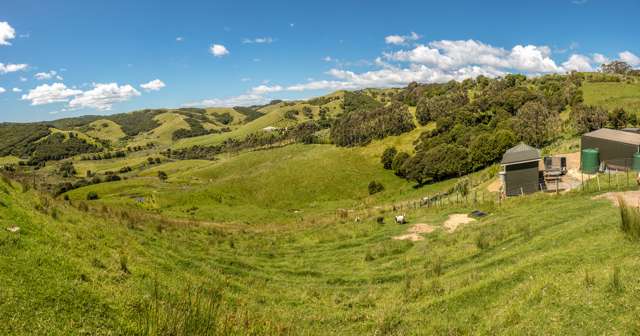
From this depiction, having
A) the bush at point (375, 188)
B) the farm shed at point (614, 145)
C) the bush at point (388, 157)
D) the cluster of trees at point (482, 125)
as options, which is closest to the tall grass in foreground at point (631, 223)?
the farm shed at point (614, 145)

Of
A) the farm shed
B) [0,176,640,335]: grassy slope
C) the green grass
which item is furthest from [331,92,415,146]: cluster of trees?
[0,176,640,335]: grassy slope

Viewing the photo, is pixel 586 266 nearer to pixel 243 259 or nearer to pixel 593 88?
pixel 243 259

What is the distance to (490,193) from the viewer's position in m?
40.6

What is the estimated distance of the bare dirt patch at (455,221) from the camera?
89.3ft

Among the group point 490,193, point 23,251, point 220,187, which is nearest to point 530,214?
point 490,193

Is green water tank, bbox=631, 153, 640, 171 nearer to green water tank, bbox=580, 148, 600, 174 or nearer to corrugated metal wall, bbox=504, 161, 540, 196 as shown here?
green water tank, bbox=580, 148, 600, 174

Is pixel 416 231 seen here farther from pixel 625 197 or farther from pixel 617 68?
pixel 617 68

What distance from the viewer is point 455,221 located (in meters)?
29.2

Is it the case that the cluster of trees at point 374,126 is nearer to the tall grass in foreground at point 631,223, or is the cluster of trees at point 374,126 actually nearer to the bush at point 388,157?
the bush at point 388,157

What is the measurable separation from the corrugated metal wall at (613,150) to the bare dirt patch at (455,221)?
20558 millimetres

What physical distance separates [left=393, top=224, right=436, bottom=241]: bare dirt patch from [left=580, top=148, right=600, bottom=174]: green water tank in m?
23.3

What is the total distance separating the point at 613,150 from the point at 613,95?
75.5 metres

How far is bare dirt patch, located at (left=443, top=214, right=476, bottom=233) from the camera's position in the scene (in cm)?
2721

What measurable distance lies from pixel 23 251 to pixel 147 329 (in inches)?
213
